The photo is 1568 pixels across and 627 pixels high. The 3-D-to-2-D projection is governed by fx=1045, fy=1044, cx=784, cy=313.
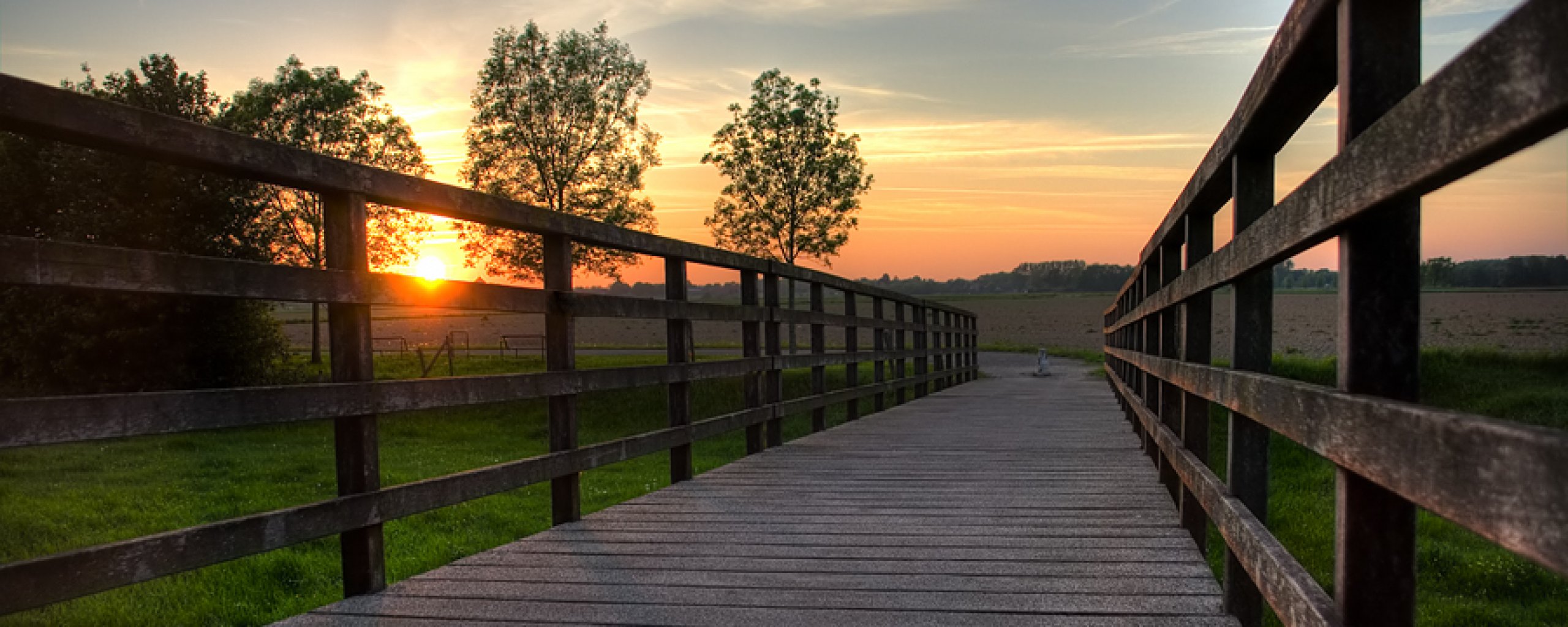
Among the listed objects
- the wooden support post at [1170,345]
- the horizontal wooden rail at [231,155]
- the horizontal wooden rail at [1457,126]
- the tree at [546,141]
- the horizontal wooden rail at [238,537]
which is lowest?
the horizontal wooden rail at [238,537]

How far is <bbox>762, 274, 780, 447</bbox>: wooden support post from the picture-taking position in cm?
685

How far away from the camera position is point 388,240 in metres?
32.8

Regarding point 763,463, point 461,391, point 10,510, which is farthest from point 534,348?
point 461,391

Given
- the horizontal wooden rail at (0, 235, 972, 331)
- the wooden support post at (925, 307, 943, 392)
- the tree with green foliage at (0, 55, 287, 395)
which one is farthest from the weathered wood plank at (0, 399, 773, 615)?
the tree with green foliage at (0, 55, 287, 395)

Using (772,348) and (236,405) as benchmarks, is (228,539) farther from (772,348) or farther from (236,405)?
(772,348)

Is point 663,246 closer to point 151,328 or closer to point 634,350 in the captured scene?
point 151,328

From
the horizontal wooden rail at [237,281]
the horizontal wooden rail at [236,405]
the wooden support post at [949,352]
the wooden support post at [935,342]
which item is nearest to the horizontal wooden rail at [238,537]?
the horizontal wooden rail at [236,405]

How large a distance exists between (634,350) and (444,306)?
4023cm

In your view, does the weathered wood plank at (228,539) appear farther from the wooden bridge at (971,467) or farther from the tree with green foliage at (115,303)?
the tree with green foliage at (115,303)

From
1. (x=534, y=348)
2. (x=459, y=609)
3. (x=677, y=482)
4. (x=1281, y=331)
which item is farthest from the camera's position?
(x=1281, y=331)

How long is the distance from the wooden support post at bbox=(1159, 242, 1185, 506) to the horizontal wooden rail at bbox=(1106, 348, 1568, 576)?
8.77 ft

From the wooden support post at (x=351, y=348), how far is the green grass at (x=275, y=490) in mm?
2018

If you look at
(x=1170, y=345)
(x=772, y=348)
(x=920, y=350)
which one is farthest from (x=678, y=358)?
(x=920, y=350)

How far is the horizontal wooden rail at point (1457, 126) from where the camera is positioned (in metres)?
1.04
